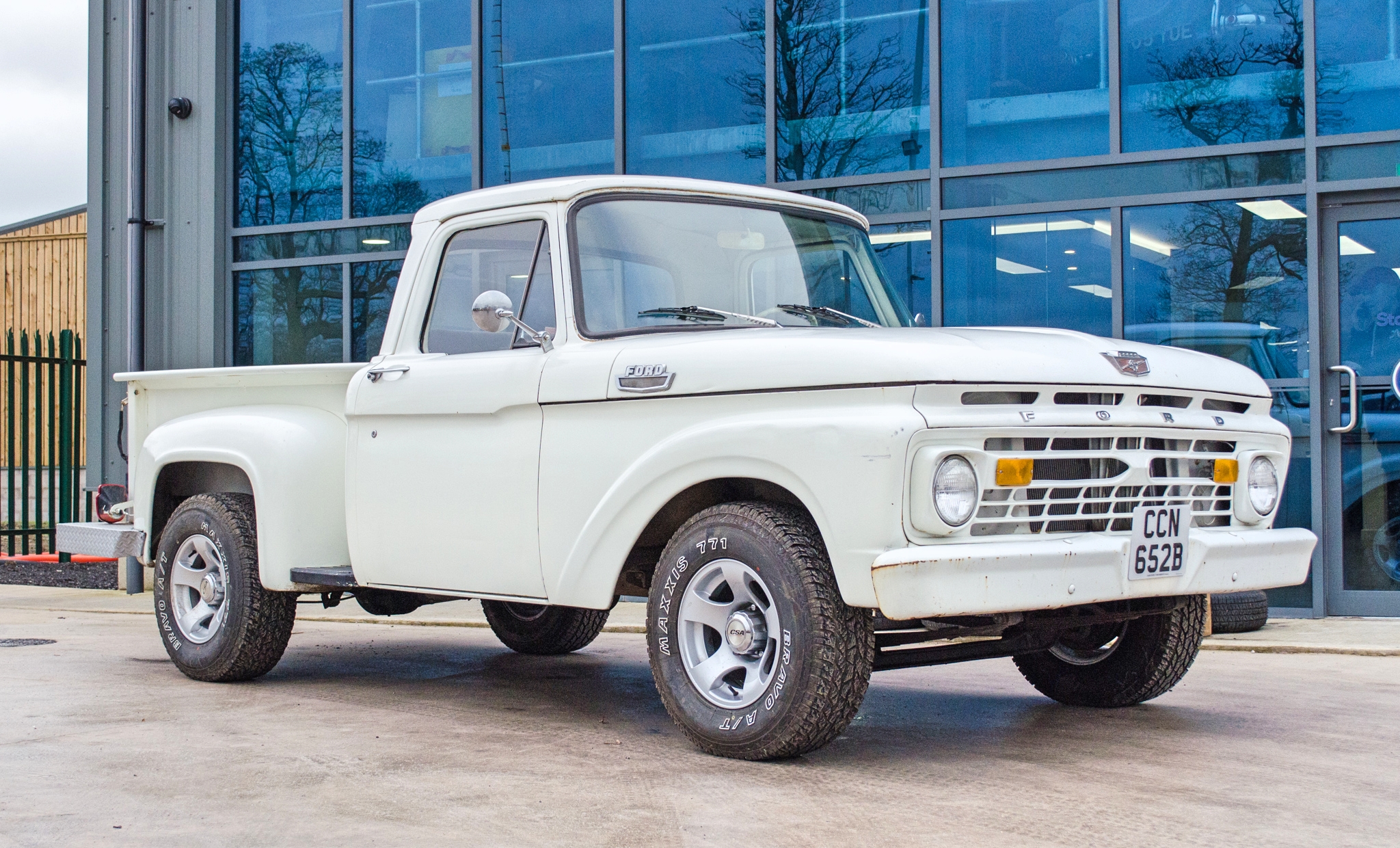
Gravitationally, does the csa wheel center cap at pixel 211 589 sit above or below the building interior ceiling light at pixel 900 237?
below

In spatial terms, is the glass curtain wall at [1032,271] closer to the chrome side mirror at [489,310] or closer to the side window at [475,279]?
the side window at [475,279]

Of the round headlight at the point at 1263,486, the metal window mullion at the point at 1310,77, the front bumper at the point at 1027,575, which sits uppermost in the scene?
the metal window mullion at the point at 1310,77

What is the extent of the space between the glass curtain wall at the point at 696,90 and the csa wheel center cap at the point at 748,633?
6.86m

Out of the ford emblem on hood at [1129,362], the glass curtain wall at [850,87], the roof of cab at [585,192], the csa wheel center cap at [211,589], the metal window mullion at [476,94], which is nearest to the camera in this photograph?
the ford emblem on hood at [1129,362]

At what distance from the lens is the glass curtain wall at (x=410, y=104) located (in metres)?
12.7

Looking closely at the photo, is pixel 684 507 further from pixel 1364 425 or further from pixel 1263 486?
pixel 1364 425

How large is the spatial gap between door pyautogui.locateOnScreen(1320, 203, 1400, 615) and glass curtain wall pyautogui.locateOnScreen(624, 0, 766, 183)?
4326 millimetres

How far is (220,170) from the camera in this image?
544 inches

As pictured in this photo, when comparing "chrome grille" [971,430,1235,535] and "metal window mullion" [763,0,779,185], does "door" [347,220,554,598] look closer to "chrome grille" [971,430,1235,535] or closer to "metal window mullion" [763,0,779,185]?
"chrome grille" [971,430,1235,535]

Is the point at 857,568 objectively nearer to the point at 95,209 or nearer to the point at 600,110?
the point at 600,110

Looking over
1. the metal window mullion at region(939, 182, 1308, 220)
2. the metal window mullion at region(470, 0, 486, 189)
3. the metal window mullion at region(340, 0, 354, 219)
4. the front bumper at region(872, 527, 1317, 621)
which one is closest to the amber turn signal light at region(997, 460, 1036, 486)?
the front bumper at region(872, 527, 1317, 621)

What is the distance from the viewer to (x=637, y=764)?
4.88 m

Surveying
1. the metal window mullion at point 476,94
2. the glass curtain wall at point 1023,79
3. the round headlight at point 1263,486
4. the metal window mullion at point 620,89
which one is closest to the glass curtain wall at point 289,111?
the metal window mullion at point 476,94

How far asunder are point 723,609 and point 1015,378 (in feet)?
4.06
